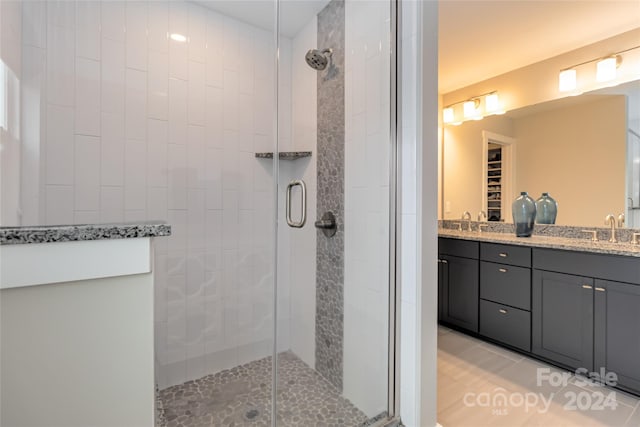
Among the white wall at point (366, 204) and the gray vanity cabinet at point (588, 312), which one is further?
the gray vanity cabinet at point (588, 312)

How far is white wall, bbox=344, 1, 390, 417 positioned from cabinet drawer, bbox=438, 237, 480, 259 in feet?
4.58

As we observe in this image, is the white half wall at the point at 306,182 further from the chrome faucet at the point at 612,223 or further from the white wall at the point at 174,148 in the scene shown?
the chrome faucet at the point at 612,223

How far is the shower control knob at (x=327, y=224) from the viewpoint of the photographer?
5.55 feet

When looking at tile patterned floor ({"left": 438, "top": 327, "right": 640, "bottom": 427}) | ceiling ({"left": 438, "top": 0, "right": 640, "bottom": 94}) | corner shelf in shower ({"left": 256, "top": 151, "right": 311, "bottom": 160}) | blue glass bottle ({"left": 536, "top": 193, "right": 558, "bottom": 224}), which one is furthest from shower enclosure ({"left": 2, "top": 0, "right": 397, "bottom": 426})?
blue glass bottle ({"left": 536, "top": 193, "right": 558, "bottom": 224})

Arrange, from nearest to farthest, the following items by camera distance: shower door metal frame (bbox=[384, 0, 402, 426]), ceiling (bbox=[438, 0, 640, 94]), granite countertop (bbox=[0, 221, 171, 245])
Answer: granite countertop (bbox=[0, 221, 171, 245])
shower door metal frame (bbox=[384, 0, 402, 426])
ceiling (bbox=[438, 0, 640, 94])

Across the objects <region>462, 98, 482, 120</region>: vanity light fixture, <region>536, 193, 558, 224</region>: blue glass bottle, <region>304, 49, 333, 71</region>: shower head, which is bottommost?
<region>536, 193, 558, 224</region>: blue glass bottle

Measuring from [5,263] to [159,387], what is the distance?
153 cm

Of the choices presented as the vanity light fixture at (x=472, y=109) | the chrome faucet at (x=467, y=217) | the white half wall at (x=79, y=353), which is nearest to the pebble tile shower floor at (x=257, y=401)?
the white half wall at (x=79, y=353)

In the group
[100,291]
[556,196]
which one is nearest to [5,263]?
[100,291]

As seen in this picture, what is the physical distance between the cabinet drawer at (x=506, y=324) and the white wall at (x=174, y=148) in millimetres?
1719

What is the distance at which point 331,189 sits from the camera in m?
1.70

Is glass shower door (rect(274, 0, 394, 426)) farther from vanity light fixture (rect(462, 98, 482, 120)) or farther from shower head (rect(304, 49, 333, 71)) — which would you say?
vanity light fixture (rect(462, 98, 482, 120))

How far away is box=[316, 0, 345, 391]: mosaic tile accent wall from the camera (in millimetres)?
1674

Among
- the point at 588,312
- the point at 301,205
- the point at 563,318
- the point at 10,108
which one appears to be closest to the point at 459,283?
the point at 563,318
